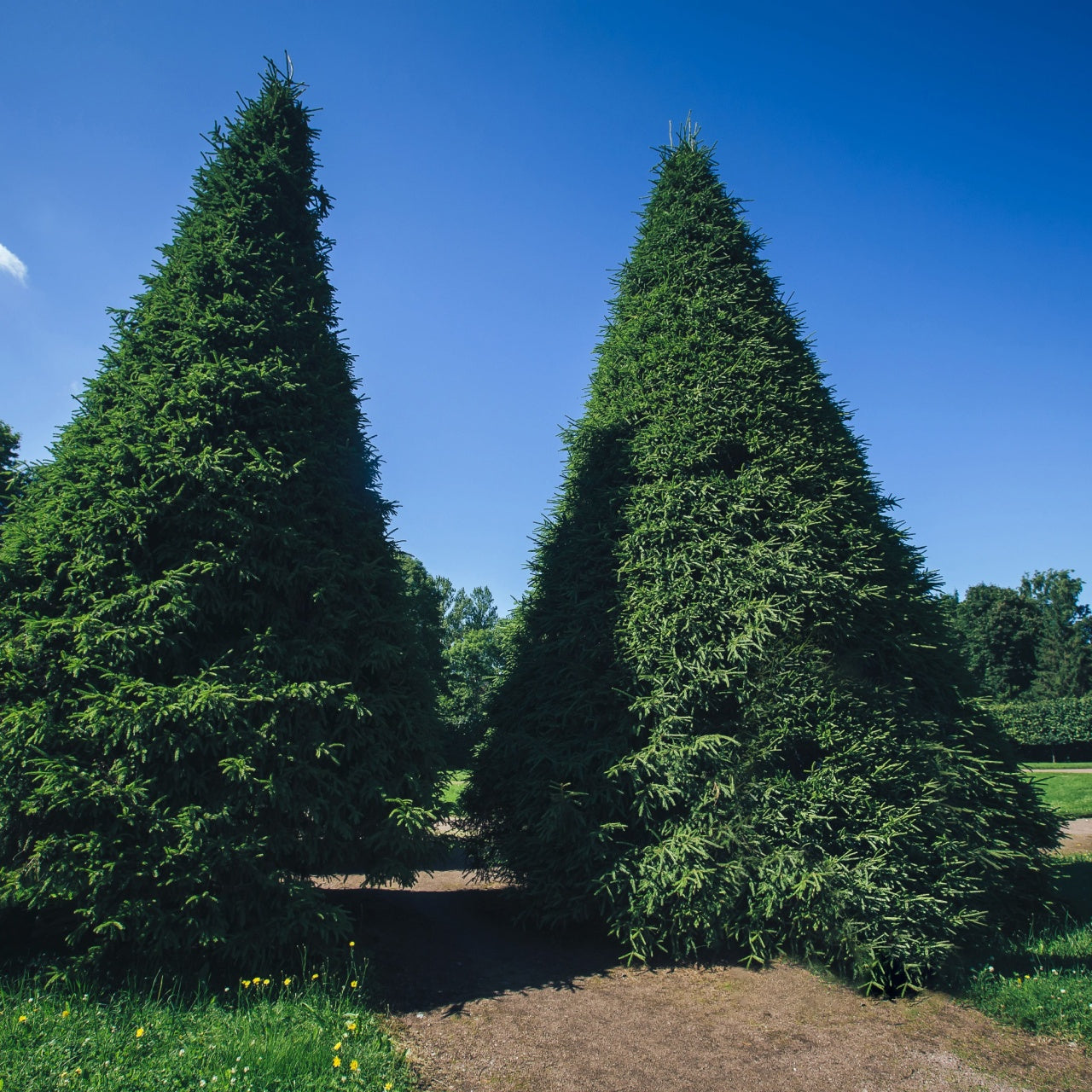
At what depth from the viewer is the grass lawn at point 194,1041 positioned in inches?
153

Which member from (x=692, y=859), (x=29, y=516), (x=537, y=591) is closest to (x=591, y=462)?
(x=537, y=591)

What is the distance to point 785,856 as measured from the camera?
5891mm

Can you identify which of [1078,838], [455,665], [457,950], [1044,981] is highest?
[455,665]

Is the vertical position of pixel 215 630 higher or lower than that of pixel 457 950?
higher

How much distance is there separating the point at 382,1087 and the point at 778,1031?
Answer: 311cm

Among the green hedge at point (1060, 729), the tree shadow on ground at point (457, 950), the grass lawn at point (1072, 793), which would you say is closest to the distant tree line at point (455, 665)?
the tree shadow on ground at point (457, 950)

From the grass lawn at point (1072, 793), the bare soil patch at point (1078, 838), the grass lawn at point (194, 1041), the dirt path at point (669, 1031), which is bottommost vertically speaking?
the grass lawn at point (1072, 793)

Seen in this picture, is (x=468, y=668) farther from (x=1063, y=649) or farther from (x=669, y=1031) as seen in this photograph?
(x=1063, y=649)

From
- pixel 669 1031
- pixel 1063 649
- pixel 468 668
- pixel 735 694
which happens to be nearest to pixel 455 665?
pixel 468 668

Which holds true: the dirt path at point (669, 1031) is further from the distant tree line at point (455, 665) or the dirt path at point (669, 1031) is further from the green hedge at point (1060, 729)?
the green hedge at point (1060, 729)

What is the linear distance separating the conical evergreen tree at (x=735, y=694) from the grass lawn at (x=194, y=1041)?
2509 mm

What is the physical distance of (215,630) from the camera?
5.80 m

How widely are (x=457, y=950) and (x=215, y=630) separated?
413cm

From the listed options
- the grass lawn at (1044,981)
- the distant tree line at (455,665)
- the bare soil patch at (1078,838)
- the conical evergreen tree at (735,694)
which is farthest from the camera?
the bare soil patch at (1078,838)
